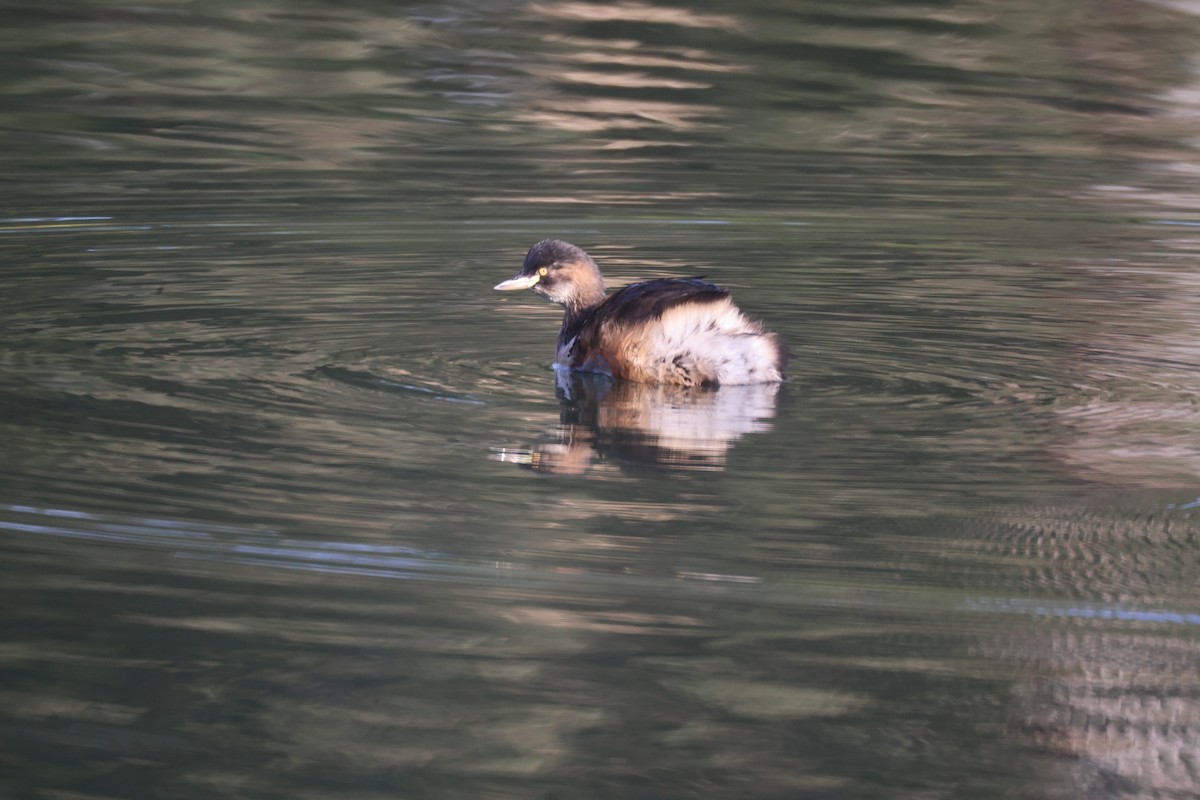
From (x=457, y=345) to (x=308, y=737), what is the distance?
3.73 metres

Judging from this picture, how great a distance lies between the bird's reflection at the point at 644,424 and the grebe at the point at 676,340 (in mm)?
54

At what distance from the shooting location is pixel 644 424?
6.49 metres

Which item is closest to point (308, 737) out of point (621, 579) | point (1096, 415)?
point (621, 579)

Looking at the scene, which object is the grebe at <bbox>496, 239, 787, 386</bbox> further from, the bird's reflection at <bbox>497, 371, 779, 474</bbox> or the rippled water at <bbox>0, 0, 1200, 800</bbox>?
the rippled water at <bbox>0, 0, 1200, 800</bbox>

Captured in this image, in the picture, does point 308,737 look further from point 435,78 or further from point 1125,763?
point 435,78

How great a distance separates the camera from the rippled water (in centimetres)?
397

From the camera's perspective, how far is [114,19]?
18594 millimetres

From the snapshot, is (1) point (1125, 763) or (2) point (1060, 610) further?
(2) point (1060, 610)

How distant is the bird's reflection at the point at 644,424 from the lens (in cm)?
593

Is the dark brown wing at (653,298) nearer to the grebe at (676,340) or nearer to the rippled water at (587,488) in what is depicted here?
the grebe at (676,340)

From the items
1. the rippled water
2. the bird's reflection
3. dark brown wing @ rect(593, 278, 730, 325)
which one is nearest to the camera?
the rippled water

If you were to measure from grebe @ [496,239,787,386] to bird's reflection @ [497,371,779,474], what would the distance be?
54 mm

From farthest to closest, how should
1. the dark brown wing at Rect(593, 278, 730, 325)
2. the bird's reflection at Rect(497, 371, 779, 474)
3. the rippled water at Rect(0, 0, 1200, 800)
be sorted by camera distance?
the dark brown wing at Rect(593, 278, 730, 325), the bird's reflection at Rect(497, 371, 779, 474), the rippled water at Rect(0, 0, 1200, 800)

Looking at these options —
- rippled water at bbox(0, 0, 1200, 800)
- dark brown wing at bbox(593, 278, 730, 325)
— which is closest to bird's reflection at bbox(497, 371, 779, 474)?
rippled water at bbox(0, 0, 1200, 800)
